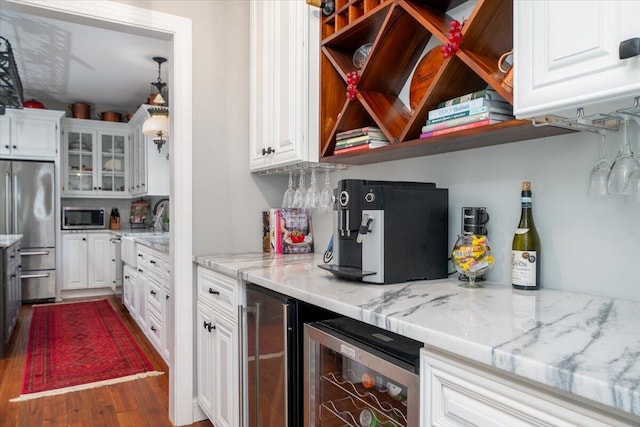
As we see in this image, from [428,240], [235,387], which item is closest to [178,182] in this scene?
[235,387]

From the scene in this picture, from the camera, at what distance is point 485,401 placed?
82cm

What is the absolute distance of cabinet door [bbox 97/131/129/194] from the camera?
6.05 metres

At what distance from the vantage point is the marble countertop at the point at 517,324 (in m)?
0.66

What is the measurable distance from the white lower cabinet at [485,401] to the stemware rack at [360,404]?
190mm

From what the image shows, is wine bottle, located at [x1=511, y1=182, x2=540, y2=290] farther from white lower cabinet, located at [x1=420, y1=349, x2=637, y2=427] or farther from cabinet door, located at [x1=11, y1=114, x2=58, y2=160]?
cabinet door, located at [x1=11, y1=114, x2=58, y2=160]

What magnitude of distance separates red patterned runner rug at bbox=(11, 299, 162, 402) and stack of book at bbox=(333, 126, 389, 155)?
219 centimetres

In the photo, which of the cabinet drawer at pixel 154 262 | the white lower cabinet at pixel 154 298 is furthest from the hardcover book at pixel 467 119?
the cabinet drawer at pixel 154 262

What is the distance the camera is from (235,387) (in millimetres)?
1882

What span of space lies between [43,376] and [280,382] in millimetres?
2340

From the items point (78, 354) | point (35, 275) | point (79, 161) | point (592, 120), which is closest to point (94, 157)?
point (79, 161)

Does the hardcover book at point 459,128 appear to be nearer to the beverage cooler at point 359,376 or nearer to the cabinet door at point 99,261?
the beverage cooler at point 359,376

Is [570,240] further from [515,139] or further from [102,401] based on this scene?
[102,401]

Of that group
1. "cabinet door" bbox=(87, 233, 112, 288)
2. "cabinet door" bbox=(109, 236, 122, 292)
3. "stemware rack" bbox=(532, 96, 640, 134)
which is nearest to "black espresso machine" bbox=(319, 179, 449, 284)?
"stemware rack" bbox=(532, 96, 640, 134)

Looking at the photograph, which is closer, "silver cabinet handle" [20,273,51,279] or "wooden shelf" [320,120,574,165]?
"wooden shelf" [320,120,574,165]
